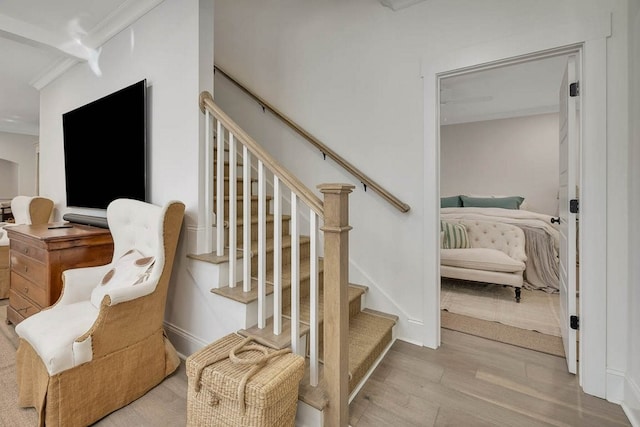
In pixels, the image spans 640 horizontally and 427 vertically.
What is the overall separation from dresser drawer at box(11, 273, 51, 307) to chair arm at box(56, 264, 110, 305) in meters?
0.31

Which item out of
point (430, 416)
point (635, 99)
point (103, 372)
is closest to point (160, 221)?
point (103, 372)

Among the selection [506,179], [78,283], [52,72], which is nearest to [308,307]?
[78,283]

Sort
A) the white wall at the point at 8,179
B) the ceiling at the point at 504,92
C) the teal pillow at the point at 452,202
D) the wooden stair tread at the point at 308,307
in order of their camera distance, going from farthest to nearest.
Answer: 1. the white wall at the point at 8,179
2. the teal pillow at the point at 452,202
3. the ceiling at the point at 504,92
4. the wooden stair tread at the point at 308,307

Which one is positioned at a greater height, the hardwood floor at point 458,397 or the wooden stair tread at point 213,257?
the wooden stair tread at point 213,257

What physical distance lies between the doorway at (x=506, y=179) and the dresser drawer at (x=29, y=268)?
119 inches

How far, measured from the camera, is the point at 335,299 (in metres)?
1.29

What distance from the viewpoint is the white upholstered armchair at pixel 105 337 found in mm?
1306

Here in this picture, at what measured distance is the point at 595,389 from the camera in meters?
1.59

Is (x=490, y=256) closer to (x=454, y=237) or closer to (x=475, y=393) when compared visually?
(x=454, y=237)

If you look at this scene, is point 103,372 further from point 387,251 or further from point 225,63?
point 225,63

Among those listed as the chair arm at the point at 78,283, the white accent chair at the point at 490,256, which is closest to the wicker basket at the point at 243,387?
the chair arm at the point at 78,283

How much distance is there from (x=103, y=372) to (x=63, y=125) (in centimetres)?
265

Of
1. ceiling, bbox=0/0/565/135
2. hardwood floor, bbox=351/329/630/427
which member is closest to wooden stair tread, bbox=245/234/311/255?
hardwood floor, bbox=351/329/630/427

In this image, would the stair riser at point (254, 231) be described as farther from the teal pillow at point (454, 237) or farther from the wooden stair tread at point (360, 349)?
the teal pillow at point (454, 237)
